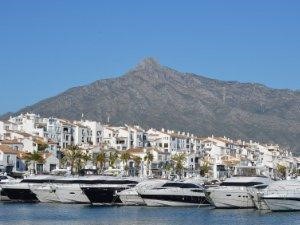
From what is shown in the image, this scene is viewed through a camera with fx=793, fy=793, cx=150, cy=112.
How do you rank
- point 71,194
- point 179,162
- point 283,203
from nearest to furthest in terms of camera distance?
1. point 283,203
2. point 71,194
3. point 179,162

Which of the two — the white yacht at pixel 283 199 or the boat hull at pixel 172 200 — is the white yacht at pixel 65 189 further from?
the white yacht at pixel 283 199

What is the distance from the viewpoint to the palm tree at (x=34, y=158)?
125681 millimetres

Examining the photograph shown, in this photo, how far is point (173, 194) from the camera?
238ft

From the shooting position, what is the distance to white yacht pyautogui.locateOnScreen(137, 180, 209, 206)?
72625 mm

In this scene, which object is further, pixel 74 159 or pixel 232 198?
pixel 74 159

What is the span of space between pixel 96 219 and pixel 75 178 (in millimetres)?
20167

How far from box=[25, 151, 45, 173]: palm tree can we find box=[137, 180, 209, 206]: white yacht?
54322 millimetres

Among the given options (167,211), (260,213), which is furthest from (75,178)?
(260,213)

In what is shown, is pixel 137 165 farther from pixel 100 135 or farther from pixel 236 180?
pixel 236 180

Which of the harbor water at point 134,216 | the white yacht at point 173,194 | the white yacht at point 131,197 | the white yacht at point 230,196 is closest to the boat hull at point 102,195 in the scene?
the white yacht at point 131,197

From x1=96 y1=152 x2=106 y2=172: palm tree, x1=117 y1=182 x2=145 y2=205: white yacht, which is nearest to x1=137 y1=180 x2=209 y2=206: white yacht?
x1=117 y1=182 x2=145 y2=205: white yacht

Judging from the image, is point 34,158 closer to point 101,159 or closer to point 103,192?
point 101,159

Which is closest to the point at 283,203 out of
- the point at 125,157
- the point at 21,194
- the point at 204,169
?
the point at 21,194

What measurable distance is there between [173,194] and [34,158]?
56442mm
